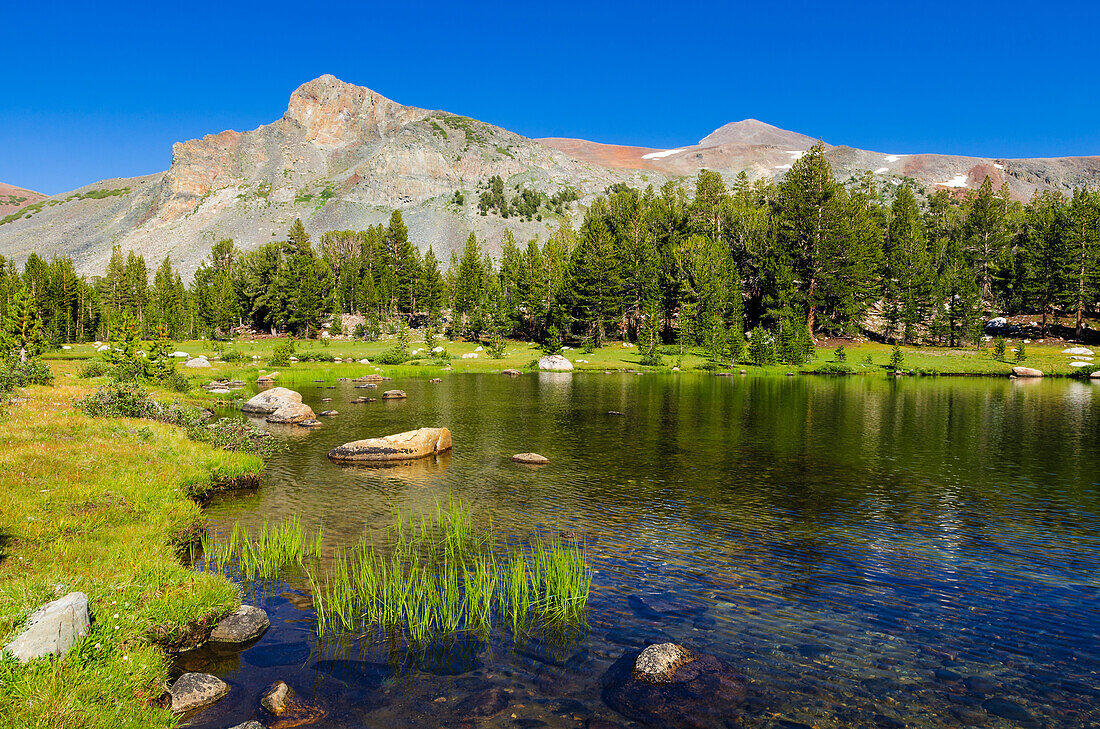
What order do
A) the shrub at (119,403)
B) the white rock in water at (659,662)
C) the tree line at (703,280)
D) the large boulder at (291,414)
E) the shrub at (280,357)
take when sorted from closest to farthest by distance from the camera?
1. the white rock in water at (659,662)
2. the shrub at (119,403)
3. the large boulder at (291,414)
4. the shrub at (280,357)
5. the tree line at (703,280)

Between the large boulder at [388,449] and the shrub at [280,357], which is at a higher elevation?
the shrub at [280,357]

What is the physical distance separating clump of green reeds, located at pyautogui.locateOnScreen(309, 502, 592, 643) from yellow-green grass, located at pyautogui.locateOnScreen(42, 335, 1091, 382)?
61.5 metres

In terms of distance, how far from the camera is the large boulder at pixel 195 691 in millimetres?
9594

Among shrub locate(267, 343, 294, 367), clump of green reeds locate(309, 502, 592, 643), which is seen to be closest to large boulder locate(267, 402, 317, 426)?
clump of green reeds locate(309, 502, 592, 643)

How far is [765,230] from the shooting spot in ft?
383

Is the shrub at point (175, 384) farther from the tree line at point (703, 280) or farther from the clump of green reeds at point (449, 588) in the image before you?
the tree line at point (703, 280)

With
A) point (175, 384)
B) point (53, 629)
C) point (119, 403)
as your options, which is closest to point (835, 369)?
point (175, 384)

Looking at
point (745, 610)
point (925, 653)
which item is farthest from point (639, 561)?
point (925, 653)

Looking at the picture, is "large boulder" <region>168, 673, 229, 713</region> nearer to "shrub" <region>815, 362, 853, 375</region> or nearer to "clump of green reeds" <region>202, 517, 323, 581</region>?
"clump of green reeds" <region>202, 517, 323, 581</region>

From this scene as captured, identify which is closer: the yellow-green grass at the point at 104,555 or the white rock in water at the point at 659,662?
the yellow-green grass at the point at 104,555

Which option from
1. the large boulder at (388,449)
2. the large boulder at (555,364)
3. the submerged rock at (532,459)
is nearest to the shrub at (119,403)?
the large boulder at (388,449)

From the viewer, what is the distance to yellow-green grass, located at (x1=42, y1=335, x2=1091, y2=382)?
81750 mm

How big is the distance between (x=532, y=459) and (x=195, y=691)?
20797mm

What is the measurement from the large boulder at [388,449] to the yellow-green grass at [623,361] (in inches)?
1820
